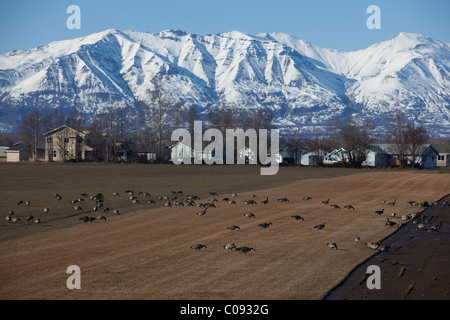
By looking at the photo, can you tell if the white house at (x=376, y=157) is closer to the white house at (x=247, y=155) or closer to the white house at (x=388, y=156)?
the white house at (x=388, y=156)

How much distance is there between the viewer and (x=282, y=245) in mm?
20094

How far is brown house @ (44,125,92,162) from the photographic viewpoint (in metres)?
119

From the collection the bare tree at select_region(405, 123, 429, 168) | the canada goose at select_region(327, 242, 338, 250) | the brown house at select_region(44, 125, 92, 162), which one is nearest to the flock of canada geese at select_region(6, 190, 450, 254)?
the canada goose at select_region(327, 242, 338, 250)

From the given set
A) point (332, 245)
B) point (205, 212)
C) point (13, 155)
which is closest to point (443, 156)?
point (13, 155)

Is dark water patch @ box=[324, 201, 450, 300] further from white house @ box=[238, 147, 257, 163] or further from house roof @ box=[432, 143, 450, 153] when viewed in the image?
house roof @ box=[432, 143, 450, 153]

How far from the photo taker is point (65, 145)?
120750 mm

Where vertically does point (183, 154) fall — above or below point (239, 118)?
below

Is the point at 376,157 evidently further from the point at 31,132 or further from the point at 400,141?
the point at 31,132

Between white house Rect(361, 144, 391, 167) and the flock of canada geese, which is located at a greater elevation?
white house Rect(361, 144, 391, 167)

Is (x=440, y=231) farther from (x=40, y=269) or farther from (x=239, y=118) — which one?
(x=239, y=118)

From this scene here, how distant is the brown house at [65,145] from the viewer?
119 m

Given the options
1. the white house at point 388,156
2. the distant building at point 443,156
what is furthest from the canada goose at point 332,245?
the distant building at point 443,156

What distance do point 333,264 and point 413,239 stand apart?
6510mm

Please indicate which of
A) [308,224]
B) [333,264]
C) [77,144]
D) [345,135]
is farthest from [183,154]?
[333,264]
